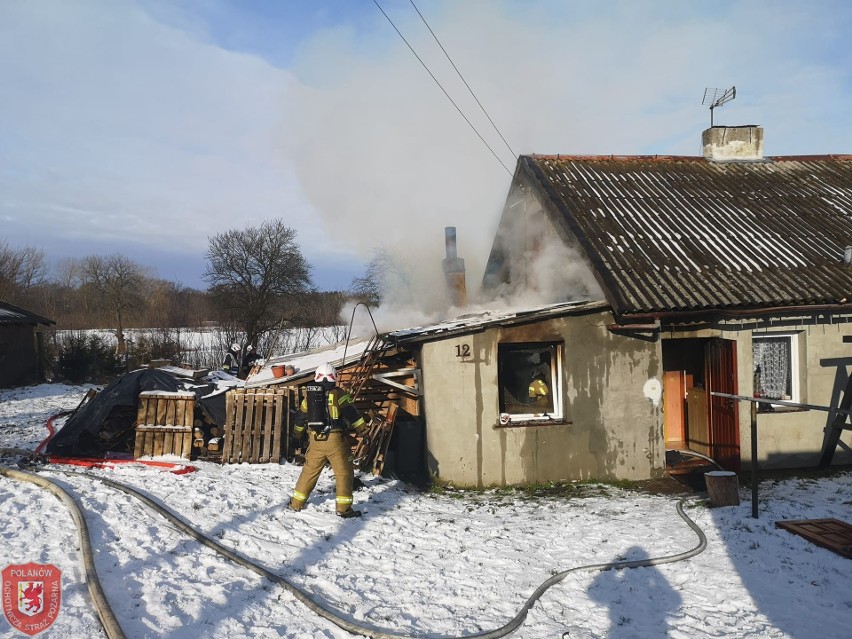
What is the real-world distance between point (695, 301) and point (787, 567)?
438 centimetres

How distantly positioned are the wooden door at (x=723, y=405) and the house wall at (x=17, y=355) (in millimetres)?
22681

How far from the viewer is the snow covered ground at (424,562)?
13.7 feet

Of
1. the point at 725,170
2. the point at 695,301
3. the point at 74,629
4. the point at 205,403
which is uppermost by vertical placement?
the point at 725,170

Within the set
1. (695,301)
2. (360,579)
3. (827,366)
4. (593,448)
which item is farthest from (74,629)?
(827,366)

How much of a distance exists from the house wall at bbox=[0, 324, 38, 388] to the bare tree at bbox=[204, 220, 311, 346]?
1015cm

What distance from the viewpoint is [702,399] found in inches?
382

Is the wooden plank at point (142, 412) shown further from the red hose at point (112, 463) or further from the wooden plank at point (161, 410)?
the red hose at point (112, 463)

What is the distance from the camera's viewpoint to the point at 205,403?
905cm

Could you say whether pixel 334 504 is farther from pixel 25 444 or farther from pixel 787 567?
pixel 25 444

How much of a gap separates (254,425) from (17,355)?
681 inches

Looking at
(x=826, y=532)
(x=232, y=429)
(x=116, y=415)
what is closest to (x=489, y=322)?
(x=232, y=429)

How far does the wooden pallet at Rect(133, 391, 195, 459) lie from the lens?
881 centimetres

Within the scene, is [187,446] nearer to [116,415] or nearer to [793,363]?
[116,415]

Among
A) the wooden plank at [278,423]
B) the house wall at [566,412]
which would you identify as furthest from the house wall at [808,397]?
the wooden plank at [278,423]
